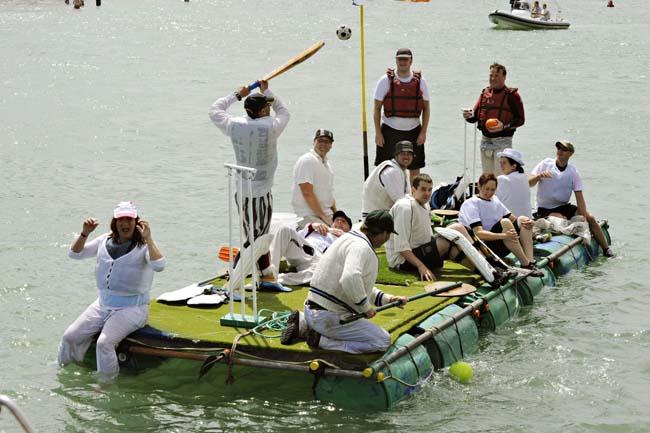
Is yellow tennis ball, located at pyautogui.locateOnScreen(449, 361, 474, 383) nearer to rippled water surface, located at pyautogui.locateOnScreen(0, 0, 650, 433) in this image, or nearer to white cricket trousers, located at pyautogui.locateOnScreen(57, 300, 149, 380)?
rippled water surface, located at pyautogui.locateOnScreen(0, 0, 650, 433)

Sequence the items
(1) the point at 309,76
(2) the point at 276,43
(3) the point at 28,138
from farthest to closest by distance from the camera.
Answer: (2) the point at 276,43
(1) the point at 309,76
(3) the point at 28,138

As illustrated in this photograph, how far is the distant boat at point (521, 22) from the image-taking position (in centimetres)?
4803

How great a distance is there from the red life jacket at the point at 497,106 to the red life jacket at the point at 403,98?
2.63ft

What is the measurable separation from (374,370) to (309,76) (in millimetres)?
26647

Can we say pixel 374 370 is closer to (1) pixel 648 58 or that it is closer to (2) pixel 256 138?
(2) pixel 256 138

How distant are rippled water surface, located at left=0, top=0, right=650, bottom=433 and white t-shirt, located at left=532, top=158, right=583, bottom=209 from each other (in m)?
0.94

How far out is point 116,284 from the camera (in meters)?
8.92

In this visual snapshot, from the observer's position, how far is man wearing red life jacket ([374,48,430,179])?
13.3 metres

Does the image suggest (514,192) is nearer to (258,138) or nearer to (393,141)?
(393,141)

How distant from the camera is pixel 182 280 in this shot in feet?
47.0

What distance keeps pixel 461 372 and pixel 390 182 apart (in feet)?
8.00

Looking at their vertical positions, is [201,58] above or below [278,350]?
above

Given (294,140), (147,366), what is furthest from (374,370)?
(294,140)

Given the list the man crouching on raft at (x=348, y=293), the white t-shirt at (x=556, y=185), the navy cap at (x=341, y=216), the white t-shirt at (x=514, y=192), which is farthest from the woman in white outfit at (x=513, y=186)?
the man crouching on raft at (x=348, y=293)
